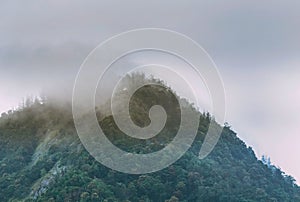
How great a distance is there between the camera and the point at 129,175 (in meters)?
62.8

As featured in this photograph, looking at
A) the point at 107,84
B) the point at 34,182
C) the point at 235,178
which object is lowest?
the point at 34,182

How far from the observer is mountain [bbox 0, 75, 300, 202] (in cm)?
6172

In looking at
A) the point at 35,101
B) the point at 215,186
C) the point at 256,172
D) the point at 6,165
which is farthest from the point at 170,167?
the point at 35,101

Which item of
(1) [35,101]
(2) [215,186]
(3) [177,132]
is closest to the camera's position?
(2) [215,186]

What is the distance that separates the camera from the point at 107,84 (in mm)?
A: 71625

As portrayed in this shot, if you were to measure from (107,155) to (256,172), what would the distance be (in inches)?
522

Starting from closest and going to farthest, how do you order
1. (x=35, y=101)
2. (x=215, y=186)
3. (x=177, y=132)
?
(x=215, y=186)
(x=177, y=132)
(x=35, y=101)

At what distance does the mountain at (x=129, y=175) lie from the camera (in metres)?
→ 61.7

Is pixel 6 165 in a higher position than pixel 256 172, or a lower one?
lower

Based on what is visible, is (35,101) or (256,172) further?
(35,101)

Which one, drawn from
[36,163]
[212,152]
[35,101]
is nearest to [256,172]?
[212,152]

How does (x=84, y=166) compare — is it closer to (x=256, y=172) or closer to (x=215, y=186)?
(x=215, y=186)

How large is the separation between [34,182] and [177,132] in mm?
11853

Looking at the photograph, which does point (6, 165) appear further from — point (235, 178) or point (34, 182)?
point (235, 178)
